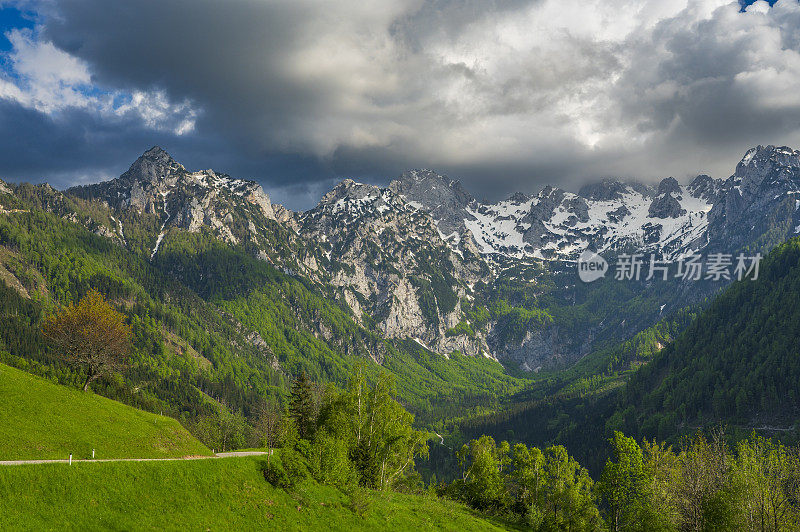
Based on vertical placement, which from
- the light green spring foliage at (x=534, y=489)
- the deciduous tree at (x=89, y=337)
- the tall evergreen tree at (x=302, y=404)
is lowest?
the light green spring foliage at (x=534, y=489)

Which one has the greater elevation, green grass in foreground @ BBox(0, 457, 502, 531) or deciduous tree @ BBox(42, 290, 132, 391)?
deciduous tree @ BBox(42, 290, 132, 391)

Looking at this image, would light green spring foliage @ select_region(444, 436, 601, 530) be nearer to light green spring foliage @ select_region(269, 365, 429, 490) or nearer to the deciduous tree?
light green spring foliage @ select_region(269, 365, 429, 490)

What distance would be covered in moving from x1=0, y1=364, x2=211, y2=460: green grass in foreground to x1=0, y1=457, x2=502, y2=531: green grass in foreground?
16.1 m

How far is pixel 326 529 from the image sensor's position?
43188mm

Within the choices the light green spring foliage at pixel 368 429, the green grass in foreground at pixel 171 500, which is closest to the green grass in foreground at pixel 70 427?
the green grass in foreground at pixel 171 500

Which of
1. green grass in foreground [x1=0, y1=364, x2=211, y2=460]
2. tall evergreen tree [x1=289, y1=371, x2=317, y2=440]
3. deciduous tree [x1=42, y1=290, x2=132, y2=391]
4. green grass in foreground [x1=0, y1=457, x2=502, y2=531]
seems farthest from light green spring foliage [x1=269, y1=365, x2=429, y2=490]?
deciduous tree [x1=42, y1=290, x2=132, y2=391]

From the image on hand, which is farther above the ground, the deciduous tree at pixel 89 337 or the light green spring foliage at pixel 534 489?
the deciduous tree at pixel 89 337

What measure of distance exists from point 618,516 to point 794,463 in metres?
28.8

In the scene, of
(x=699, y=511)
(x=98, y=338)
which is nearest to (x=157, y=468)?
(x=98, y=338)

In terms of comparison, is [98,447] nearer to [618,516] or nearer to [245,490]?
[245,490]

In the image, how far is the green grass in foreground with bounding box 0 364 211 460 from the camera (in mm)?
49656

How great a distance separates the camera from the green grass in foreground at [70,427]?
1955 inches

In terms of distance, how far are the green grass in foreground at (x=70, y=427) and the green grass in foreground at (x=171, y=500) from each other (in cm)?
1611

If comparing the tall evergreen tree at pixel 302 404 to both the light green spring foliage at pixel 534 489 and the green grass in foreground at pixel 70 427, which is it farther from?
the light green spring foliage at pixel 534 489
